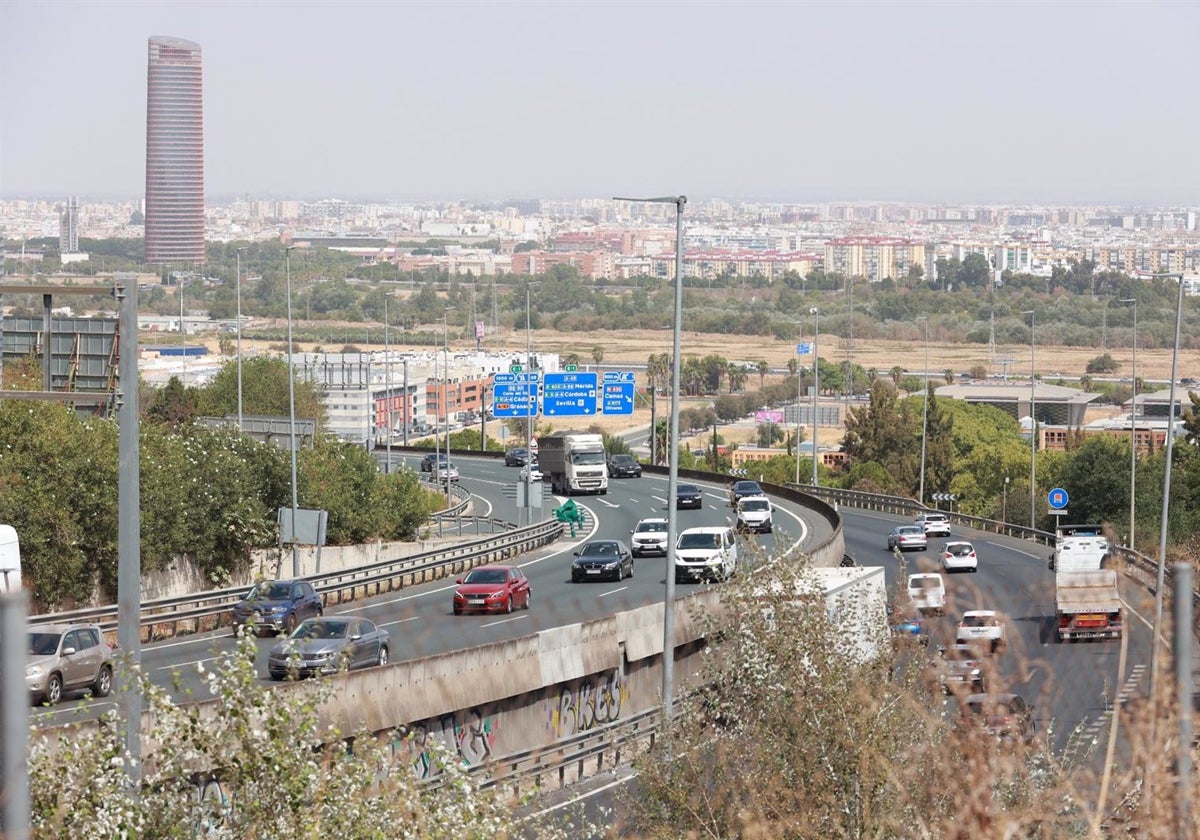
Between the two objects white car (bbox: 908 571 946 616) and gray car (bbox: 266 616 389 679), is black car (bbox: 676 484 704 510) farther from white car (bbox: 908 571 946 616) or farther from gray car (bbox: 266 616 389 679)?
white car (bbox: 908 571 946 616)

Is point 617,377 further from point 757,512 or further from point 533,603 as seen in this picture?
point 533,603

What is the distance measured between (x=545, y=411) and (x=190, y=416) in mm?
14832

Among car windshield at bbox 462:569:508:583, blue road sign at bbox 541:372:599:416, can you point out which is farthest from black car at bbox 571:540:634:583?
blue road sign at bbox 541:372:599:416

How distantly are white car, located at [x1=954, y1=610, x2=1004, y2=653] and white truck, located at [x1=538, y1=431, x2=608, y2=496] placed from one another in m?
54.9

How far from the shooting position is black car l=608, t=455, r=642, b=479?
7838 centimetres

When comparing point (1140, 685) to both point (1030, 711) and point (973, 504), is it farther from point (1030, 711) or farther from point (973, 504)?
point (973, 504)

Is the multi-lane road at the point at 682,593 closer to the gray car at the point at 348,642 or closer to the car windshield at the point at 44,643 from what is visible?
the car windshield at the point at 44,643

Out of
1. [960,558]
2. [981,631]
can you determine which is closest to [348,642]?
[981,631]

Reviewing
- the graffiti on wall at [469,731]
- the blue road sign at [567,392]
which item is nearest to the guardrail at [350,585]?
the graffiti on wall at [469,731]

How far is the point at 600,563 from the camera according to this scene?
43.5m

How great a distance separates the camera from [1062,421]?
16475 cm

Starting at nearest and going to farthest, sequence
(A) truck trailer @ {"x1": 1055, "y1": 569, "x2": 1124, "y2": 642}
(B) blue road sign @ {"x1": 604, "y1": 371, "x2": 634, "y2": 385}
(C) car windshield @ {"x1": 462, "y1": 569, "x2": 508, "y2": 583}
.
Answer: (A) truck trailer @ {"x1": 1055, "y1": 569, "x2": 1124, "y2": 642} → (C) car windshield @ {"x1": 462, "y1": 569, "x2": 508, "y2": 583} → (B) blue road sign @ {"x1": 604, "y1": 371, "x2": 634, "y2": 385}

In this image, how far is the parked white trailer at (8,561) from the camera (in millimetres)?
29250

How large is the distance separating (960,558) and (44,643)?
2888 cm
